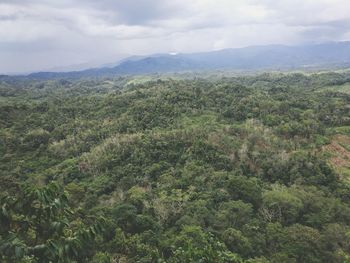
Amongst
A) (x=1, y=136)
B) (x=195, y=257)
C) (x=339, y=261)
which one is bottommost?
(x=339, y=261)

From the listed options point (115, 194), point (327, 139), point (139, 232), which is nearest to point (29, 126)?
point (115, 194)

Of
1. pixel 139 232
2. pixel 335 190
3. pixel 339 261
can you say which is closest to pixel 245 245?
pixel 339 261

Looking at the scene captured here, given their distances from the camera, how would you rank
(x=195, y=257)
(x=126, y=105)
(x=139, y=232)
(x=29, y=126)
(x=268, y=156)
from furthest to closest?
(x=126, y=105)
(x=29, y=126)
(x=268, y=156)
(x=139, y=232)
(x=195, y=257)

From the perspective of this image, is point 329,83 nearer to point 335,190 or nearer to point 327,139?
point 327,139

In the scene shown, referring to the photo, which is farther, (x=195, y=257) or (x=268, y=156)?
(x=268, y=156)

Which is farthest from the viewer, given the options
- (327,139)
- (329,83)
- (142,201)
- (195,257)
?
(329,83)

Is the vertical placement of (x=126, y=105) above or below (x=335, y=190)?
above

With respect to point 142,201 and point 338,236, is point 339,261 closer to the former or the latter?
point 338,236
